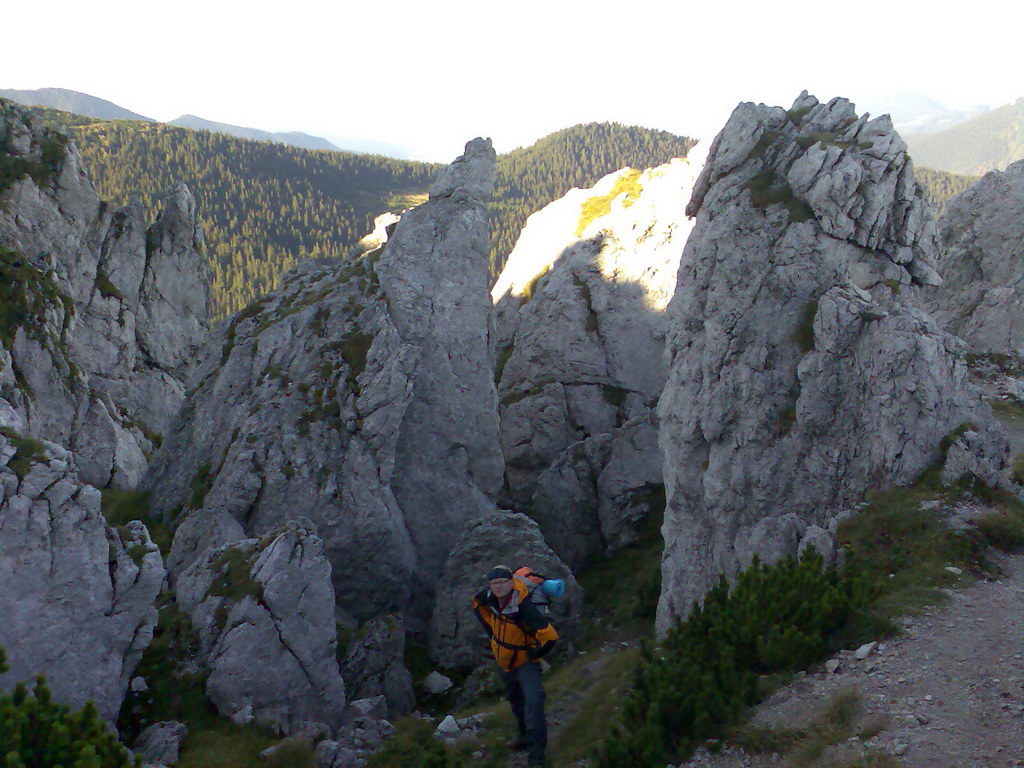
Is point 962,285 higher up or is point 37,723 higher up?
point 962,285

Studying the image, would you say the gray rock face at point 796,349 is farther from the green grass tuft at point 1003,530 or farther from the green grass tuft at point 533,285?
the green grass tuft at point 533,285

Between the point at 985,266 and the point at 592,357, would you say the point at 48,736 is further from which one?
the point at 985,266

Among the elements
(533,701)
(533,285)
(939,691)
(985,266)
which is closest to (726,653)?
(939,691)

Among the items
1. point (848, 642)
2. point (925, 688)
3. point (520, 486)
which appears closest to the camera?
point (925, 688)

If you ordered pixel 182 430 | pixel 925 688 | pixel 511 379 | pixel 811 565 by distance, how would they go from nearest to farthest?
pixel 925 688
pixel 811 565
pixel 182 430
pixel 511 379

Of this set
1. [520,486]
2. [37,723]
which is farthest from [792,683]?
[520,486]

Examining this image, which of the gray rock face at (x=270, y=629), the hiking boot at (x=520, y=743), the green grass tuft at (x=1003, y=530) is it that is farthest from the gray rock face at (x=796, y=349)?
the gray rock face at (x=270, y=629)

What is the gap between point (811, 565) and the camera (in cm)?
1384

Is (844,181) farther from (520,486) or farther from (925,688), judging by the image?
(520,486)

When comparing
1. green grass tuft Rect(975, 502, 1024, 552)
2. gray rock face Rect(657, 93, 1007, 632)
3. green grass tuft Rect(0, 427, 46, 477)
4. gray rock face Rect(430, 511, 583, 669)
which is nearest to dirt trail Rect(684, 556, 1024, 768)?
green grass tuft Rect(975, 502, 1024, 552)

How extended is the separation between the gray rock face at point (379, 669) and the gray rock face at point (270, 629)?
12.9ft

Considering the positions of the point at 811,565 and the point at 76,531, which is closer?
the point at 811,565

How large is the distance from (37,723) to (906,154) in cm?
3331

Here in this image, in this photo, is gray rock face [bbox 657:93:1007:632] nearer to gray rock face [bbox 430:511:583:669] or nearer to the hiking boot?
gray rock face [bbox 430:511:583:669]
